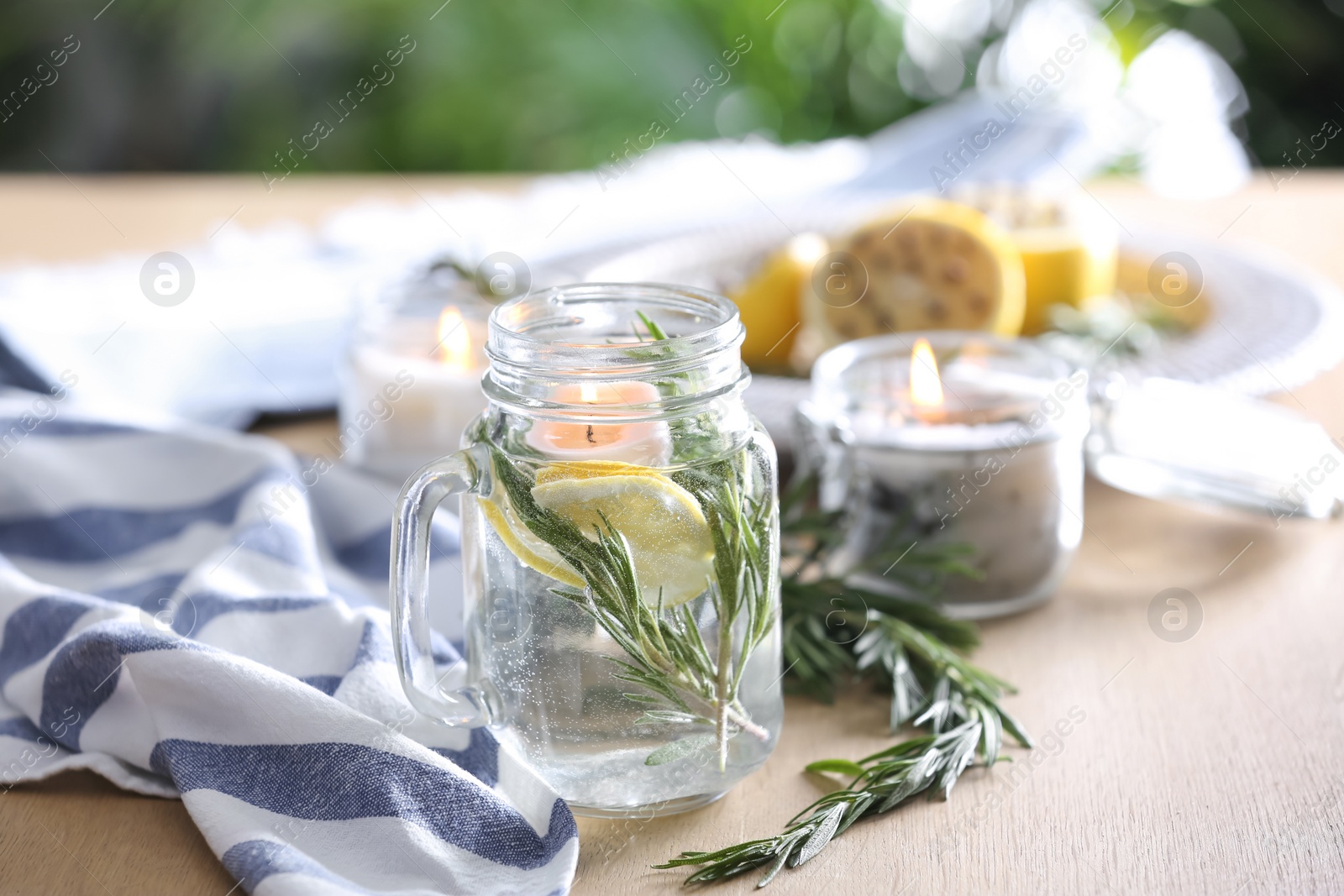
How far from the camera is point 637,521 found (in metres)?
0.51

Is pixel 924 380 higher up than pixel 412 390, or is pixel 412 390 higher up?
pixel 412 390

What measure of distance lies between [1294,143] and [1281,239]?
→ 151 cm

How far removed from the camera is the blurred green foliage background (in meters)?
2.78

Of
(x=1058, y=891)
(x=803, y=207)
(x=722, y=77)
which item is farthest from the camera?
(x=722, y=77)

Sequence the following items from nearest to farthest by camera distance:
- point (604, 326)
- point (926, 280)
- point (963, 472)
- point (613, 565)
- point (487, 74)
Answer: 1. point (613, 565)
2. point (604, 326)
3. point (963, 472)
4. point (926, 280)
5. point (487, 74)

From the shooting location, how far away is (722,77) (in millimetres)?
2881

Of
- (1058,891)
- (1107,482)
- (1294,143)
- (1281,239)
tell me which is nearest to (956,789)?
(1058,891)

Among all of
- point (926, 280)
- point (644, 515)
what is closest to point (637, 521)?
point (644, 515)

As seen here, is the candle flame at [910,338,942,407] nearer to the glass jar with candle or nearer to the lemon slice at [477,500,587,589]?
the glass jar with candle

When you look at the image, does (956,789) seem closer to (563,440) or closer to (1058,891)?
(1058,891)

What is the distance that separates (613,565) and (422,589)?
113 mm

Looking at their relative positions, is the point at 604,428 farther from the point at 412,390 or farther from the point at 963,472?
the point at 412,390

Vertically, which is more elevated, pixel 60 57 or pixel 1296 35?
→ pixel 60 57

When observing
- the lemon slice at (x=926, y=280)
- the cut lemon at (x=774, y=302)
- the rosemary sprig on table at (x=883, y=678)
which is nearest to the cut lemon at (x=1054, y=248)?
the lemon slice at (x=926, y=280)
